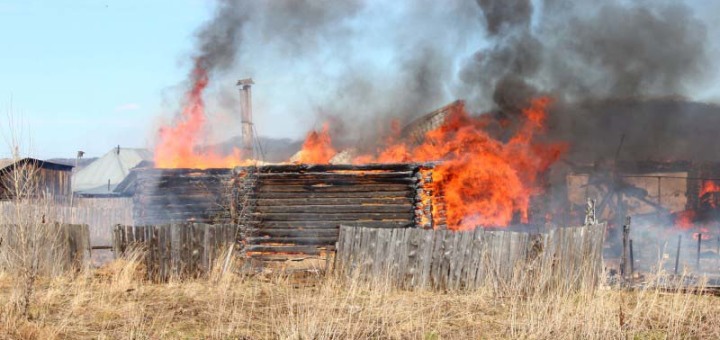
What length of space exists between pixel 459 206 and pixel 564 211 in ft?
23.0

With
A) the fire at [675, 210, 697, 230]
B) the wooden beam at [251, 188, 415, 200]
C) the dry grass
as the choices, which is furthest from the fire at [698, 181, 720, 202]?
the dry grass

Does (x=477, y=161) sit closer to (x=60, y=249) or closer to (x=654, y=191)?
(x=654, y=191)

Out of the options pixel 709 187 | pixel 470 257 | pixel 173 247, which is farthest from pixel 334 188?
pixel 709 187

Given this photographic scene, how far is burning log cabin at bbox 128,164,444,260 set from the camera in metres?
19.0

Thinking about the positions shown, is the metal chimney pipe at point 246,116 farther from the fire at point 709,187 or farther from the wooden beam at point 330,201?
the fire at point 709,187

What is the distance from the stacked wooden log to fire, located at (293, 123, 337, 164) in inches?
179

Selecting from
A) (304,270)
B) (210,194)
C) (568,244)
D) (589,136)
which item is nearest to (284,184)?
(210,194)

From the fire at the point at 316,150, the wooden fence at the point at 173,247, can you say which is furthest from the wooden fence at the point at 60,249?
the fire at the point at 316,150

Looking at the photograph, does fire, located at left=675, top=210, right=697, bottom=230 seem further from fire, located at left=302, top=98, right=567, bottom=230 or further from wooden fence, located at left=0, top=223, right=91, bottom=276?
wooden fence, located at left=0, top=223, right=91, bottom=276

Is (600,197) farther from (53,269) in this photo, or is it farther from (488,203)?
(53,269)

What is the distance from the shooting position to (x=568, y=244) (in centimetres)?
1131

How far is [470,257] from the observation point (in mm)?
12055

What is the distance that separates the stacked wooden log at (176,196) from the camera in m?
22.0

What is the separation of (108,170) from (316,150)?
2523 cm
